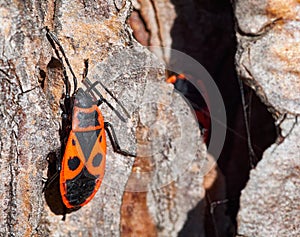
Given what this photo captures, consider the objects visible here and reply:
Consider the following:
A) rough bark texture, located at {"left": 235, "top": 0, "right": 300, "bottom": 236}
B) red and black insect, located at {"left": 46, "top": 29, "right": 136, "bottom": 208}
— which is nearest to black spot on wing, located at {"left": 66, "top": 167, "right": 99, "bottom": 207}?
red and black insect, located at {"left": 46, "top": 29, "right": 136, "bottom": 208}

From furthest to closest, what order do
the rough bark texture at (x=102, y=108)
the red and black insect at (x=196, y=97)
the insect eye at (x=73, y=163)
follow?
the red and black insect at (x=196, y=97) < the insect eye at (x=73, y=163) < the rough bark texture at (x=102, y=108)

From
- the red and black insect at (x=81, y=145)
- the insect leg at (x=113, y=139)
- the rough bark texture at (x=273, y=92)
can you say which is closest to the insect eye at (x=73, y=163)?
the red and black insect at (x=81, y=145)

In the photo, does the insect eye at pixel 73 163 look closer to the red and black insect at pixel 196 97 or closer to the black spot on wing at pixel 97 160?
the black spot on wing at pixel 97 160

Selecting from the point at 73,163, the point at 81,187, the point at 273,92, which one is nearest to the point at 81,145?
the point at 73,163

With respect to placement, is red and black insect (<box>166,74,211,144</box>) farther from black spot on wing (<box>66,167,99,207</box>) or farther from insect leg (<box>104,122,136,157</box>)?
black spot on wing (<box>66,167,99,207</box>)

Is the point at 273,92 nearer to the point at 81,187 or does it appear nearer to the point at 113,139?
the point at 113,139

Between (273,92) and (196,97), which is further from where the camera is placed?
(196,97)
